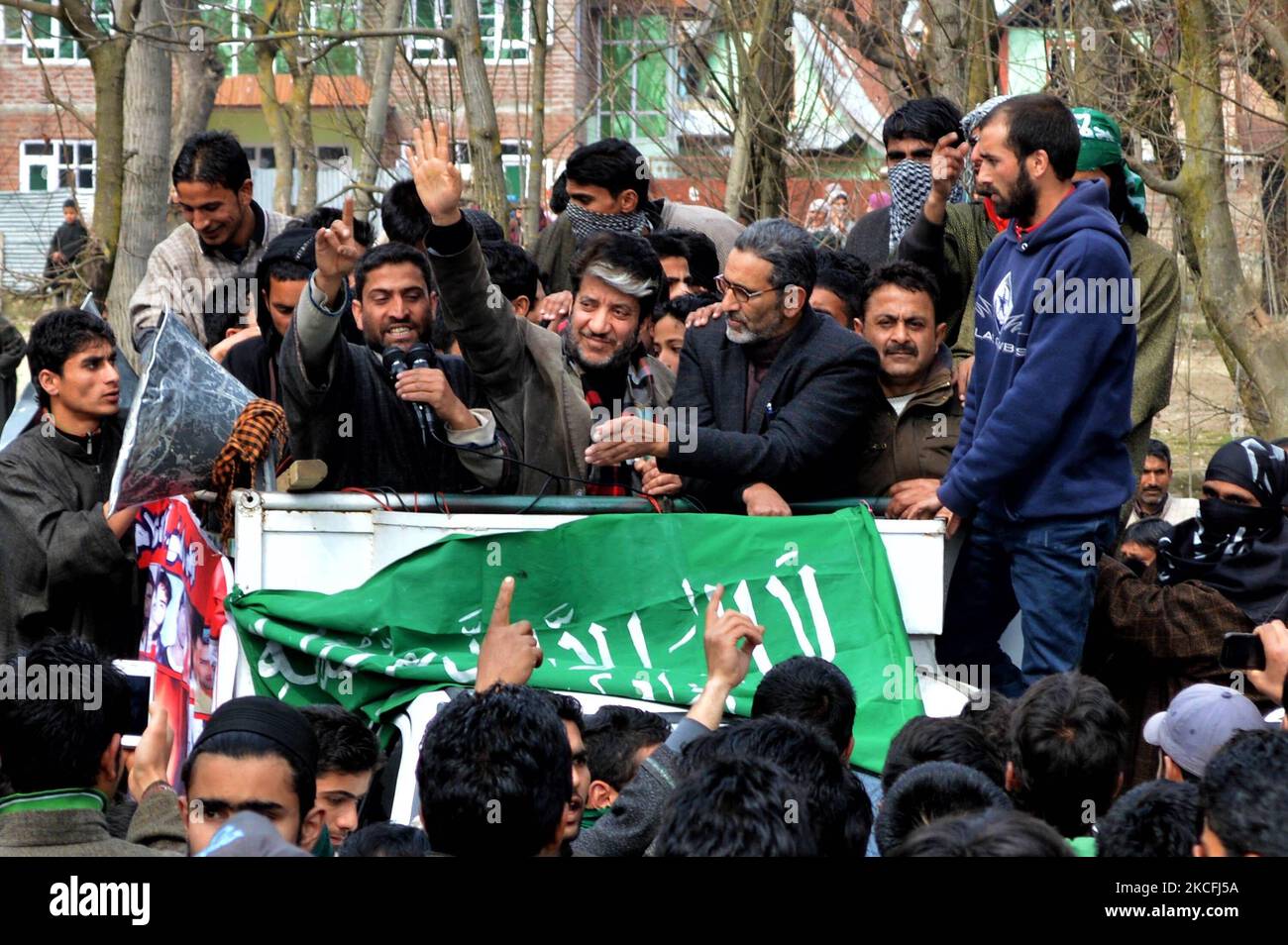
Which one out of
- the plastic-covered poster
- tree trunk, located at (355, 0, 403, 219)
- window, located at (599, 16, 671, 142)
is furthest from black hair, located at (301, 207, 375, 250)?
tree trunk, located at (355, 0, 403, 219)

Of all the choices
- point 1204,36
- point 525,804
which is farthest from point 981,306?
point 1204,36

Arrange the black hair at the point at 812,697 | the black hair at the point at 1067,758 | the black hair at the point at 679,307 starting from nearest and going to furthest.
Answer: the black hair at the point at 1067,758, the black hair at the point at 812,697, the black hair at the point at 679,307

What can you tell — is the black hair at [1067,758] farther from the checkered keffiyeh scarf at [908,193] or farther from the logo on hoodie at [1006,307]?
the checkered keffiyeh scarf at [908,193]

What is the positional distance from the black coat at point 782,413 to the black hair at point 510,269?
139cm

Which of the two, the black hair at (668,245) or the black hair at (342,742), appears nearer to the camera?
the black hair at (342,742)

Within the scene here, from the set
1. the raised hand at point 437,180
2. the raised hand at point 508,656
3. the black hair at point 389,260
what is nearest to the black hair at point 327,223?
the black hair at point 389,260

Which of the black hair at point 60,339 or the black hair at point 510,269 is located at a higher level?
the black hair at point 510,269

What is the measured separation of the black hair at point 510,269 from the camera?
748 centimetres

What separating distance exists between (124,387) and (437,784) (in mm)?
4058

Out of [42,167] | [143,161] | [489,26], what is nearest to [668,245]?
[143,161]

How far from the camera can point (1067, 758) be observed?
13.7 ft

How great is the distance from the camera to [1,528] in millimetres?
6254

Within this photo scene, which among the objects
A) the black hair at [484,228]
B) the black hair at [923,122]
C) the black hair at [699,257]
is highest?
the black hair at [923,122]
